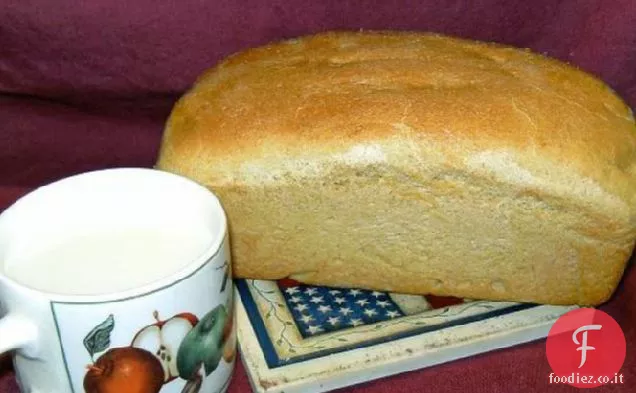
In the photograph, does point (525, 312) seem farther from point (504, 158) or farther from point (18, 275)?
point (18, 275)

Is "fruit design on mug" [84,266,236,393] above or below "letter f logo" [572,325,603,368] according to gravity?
above

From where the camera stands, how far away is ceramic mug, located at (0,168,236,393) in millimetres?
616

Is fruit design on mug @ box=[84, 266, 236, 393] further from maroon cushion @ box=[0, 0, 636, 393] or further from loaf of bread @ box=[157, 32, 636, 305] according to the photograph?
maroon cushion @ box=[0, 0, 636, 393]

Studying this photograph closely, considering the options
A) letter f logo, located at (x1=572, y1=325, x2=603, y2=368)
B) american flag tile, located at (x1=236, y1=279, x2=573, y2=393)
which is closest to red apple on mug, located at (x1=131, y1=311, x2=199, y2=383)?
american flag tile, located at (x1=236, y1=279, x2=573, y2=393)

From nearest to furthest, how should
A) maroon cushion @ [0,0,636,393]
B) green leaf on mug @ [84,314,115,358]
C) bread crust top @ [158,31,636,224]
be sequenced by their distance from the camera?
green leaf on mug @ [84,314,115,358] < bread crust top @ [158,31,636,224] < maroon cushion @ [0,0,636,393]

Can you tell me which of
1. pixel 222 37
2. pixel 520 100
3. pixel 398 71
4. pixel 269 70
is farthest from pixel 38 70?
pixel 520 100

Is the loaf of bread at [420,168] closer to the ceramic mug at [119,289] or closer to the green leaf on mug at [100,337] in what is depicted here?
the ceramic mug at [119,289]

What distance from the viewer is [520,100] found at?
774 mm

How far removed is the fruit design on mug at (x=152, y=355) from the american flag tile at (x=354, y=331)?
0.11 metres

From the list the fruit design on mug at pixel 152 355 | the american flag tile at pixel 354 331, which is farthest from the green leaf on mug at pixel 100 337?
the american flag tile at pixel 354 331

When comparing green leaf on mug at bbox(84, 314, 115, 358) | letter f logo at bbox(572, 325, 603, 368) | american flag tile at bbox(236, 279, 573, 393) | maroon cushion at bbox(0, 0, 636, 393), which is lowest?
letter f logo at bbox(572, 325, 603, 368)

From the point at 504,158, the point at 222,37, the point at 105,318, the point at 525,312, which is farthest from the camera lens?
the point at 222,37

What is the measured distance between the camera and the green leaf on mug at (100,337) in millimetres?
611

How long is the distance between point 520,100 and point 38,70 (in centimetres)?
62
